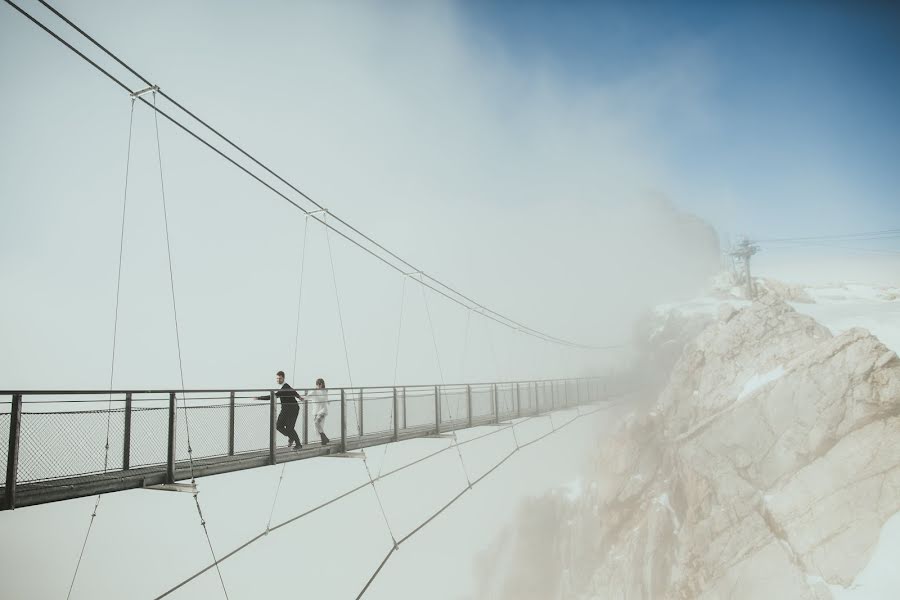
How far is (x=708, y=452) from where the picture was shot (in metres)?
19.9

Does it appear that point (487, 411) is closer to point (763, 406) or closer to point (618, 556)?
point (763, 406)

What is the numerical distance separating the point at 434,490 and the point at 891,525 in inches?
3011

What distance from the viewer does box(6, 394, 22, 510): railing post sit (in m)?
4.91

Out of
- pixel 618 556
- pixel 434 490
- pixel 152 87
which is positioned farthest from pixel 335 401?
pixel 434 490

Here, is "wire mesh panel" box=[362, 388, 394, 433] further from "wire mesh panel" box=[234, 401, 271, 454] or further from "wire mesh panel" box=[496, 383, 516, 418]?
"wire mesh panel" box=[496, 383, 516, 418]

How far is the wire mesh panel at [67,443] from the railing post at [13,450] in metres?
0.08

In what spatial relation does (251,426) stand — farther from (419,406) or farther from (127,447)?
(419,406)

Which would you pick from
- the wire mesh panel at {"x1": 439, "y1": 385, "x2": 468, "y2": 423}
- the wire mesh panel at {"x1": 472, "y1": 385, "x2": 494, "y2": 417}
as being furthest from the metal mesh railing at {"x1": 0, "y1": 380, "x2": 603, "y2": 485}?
the wire mesh panel at {"x1": 472, "y1": 385, "x2": 494, "y2": 417}

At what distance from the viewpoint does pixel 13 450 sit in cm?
501

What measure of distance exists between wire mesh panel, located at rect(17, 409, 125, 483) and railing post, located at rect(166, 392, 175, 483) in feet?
1.86

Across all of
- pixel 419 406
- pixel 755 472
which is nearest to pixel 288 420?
pixel 419 406

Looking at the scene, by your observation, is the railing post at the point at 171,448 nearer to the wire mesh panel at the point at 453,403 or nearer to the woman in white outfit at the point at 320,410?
the woman in white outfit at the point at 320,410

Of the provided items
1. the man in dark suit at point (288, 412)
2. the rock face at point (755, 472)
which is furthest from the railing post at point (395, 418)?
the rock face at point (755, 472)

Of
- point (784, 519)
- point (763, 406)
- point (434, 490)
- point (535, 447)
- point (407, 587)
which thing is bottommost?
point (407, 587)
